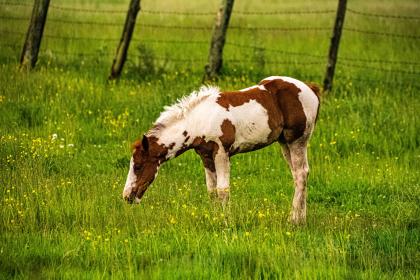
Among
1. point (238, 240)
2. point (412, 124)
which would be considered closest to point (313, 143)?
point (412, 124)

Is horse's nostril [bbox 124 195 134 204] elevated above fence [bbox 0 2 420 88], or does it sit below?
below

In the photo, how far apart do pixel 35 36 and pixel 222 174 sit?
8.85m

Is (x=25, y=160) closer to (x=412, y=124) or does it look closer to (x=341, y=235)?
(x=341, y=235)

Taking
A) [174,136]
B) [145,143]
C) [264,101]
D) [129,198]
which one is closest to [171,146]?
[174,136]

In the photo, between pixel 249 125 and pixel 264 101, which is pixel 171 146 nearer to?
pixel 249 125

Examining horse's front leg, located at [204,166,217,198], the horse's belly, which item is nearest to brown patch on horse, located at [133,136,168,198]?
horse's front leg, located at [204,166,217,198]

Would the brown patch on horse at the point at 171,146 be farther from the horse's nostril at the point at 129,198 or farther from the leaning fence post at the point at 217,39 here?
the leaning fence post at the point at 217,39

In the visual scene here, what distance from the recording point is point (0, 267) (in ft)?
25.2

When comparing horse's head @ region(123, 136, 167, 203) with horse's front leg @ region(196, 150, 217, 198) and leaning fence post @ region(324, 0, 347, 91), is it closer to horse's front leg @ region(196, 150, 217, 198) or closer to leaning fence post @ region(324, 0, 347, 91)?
horse's front leg @ region(196, 150, 217, 198)

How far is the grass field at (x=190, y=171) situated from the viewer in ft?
26.2

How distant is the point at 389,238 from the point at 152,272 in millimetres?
2514

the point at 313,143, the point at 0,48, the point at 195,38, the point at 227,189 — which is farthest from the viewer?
the point at 195,38

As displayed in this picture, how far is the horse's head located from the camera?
384 inches

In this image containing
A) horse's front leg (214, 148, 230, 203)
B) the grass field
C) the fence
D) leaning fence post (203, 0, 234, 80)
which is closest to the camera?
the grass field
